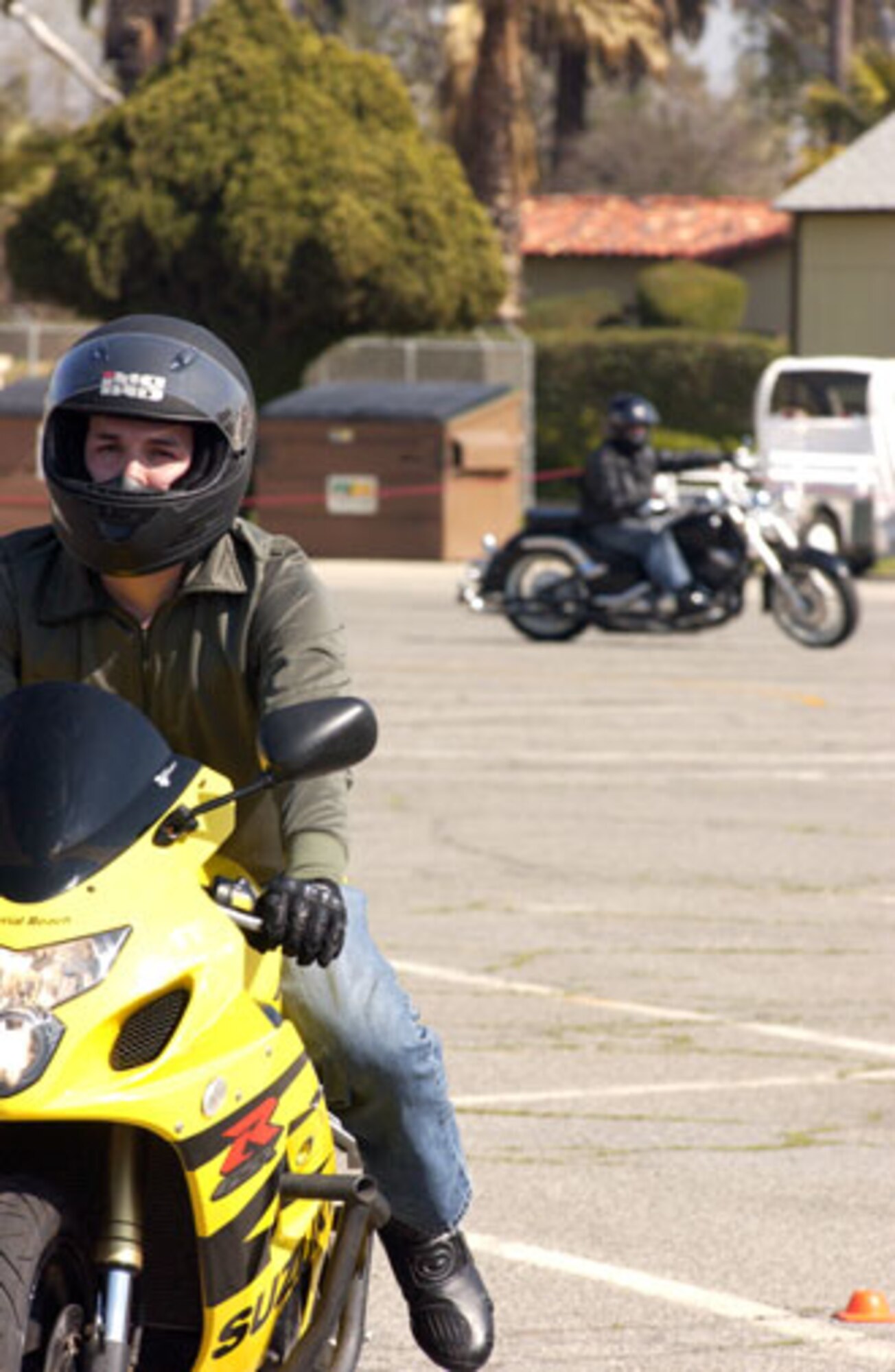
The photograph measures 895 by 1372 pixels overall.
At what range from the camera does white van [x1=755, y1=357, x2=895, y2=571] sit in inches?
1261

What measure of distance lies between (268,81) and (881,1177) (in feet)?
112

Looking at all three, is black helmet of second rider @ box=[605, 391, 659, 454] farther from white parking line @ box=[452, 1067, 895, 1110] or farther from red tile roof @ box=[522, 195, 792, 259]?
red tile roof @ box=[522, 195, 792, 259]

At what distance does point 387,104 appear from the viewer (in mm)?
40750

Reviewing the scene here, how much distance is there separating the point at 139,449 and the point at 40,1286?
4.17ft

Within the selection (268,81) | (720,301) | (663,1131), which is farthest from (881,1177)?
(720,301)

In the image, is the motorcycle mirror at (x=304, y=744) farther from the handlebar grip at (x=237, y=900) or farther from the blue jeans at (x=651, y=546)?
the blue jeans at (x=651, y=546)

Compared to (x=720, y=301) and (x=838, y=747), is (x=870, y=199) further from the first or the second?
(x=838, y=747)

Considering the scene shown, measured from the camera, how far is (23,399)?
35.4 m

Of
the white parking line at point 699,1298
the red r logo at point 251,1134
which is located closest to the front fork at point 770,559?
the white parking line at point 699,1298

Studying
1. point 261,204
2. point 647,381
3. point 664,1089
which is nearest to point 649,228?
point 647,381

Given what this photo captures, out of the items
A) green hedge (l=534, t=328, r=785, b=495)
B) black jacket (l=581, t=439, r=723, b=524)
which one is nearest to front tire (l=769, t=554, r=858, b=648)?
black jacket (l=581, t=439, r=723, b=524)

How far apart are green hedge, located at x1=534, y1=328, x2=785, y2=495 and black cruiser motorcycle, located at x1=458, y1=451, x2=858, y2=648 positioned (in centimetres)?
2908

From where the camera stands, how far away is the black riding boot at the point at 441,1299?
500 centimetres

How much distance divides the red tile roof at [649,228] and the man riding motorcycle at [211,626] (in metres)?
60.8
